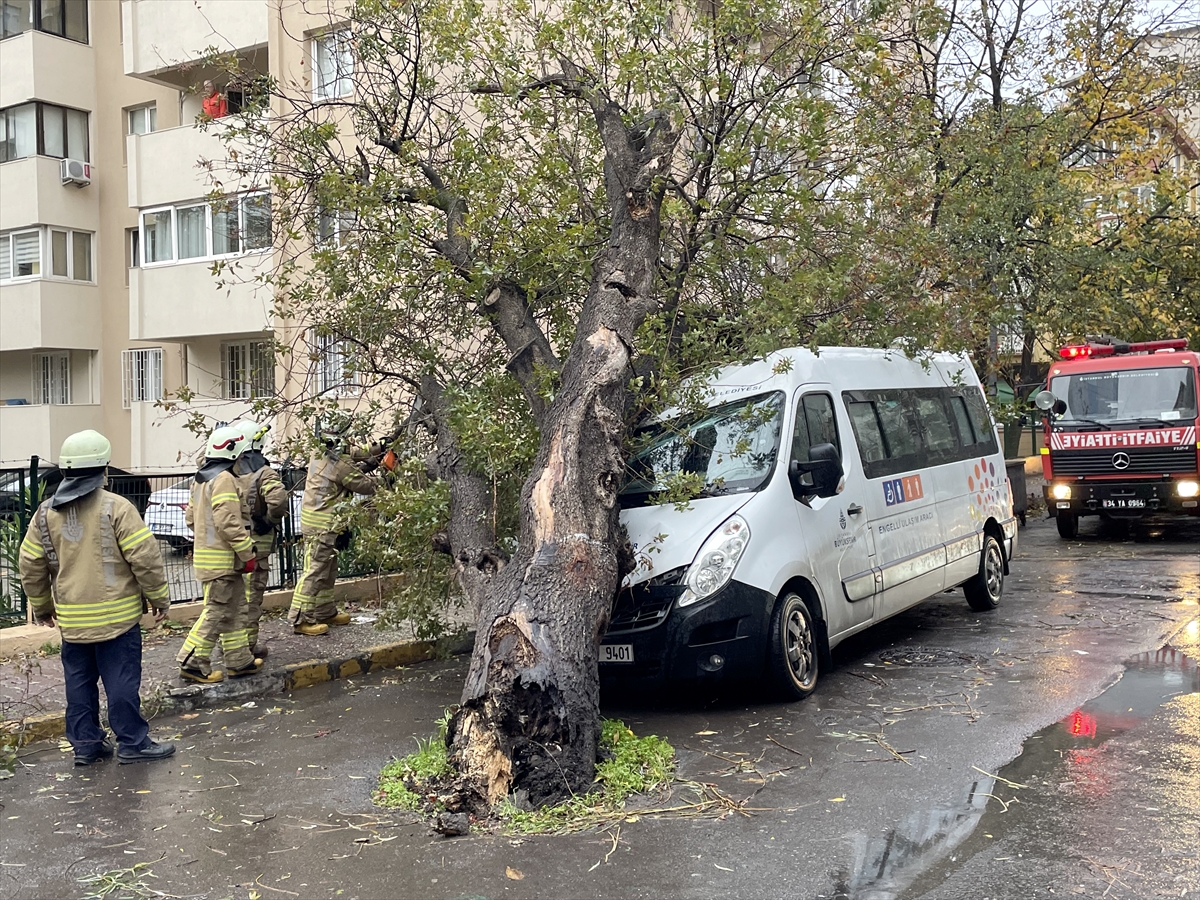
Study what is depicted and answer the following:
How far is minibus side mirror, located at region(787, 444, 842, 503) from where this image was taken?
7.20m

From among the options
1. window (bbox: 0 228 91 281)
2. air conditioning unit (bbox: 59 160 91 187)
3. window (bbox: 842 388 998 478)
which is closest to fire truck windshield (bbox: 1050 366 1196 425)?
window (bbox: 842 388 998 478)

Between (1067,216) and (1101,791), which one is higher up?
(1067,216)

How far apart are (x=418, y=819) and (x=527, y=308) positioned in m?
4.24

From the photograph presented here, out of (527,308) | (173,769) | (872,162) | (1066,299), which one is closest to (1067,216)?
(1066,299)

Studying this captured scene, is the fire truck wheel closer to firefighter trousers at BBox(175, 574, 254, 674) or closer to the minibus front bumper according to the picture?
the minibus front bumper

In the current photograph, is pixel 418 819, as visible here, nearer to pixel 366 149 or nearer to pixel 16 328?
pixel 366 149

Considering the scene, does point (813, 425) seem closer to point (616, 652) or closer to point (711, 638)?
point (711, 638)

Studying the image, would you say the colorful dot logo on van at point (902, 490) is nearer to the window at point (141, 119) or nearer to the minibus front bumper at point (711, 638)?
the minibus front bumper at point (711, 638)

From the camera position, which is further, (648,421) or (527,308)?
(527,308)

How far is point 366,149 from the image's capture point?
9031 millimetres

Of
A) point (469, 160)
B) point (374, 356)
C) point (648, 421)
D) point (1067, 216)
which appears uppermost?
point (1067, 216)

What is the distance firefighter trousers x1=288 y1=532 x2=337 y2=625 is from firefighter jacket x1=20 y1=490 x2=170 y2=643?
303 centimetres

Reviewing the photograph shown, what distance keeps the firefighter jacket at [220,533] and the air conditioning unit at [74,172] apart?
66.3 feet

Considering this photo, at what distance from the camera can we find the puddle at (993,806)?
4.28 m
